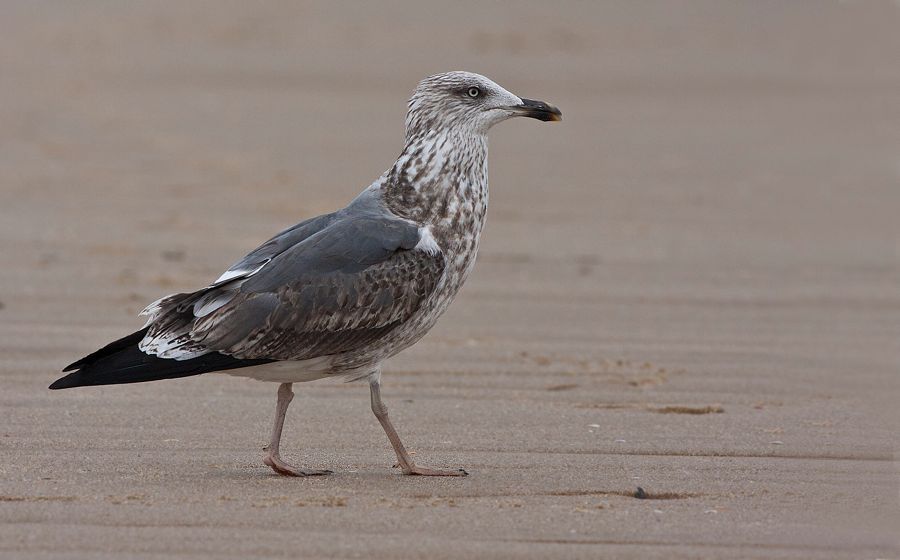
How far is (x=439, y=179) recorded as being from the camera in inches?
254

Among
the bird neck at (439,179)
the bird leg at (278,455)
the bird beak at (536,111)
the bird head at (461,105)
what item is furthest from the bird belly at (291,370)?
the bird beak at (536,111)

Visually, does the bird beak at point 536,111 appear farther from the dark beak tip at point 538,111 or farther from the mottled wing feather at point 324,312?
the mottled wing feather at point 324,312

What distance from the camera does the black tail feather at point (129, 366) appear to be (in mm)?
5895

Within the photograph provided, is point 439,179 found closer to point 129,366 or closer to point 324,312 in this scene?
point 324,312

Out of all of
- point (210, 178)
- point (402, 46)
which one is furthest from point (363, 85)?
point (210, 178)

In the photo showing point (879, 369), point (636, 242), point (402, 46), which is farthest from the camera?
point (402, 46)

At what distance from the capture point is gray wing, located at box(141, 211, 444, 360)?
239 inches

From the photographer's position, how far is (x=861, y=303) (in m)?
10.5

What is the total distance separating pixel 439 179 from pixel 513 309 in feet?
12.4

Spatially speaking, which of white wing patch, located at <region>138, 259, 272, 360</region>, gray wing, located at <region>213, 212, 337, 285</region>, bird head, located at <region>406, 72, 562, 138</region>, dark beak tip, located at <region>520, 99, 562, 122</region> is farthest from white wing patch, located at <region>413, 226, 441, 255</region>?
dark beak tip, located at <region>520, 99, 562, 122</region>

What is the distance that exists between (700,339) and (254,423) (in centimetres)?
328

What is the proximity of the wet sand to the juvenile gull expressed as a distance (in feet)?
1.39

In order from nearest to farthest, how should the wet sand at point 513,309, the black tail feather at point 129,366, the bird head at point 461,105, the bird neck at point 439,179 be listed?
1. the wet sand at point 513,309
2. the black tail feather at point 129,366
3. the bird neck at point 439,179
4. the bird head at point 461,105

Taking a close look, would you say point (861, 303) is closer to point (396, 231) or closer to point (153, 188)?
point (396, 231)
